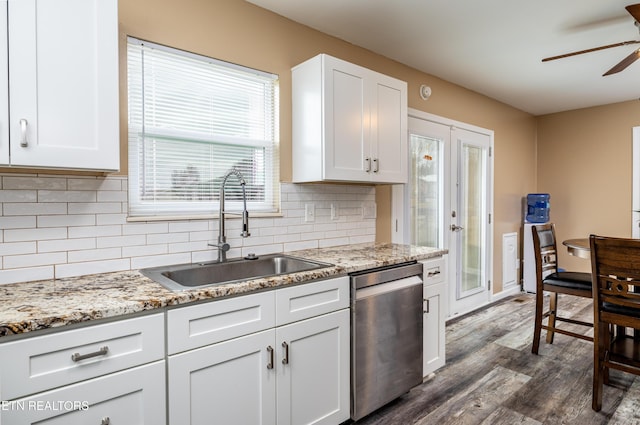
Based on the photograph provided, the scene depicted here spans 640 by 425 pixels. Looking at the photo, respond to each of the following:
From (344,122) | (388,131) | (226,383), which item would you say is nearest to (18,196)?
(226,383)

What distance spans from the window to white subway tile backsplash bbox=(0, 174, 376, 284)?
0.36 feet

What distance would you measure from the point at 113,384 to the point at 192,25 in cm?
188

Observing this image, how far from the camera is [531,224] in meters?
4.93

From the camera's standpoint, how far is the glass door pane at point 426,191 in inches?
139

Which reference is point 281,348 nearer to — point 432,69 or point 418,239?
point 418,239

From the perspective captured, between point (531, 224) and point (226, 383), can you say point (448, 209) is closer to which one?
point (531, 224)

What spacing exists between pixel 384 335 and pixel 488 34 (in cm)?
234

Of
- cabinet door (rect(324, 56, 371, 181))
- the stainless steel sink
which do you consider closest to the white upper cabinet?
cabinet door (rect(324, 56, 371, 181))

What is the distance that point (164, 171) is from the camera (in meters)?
2.08

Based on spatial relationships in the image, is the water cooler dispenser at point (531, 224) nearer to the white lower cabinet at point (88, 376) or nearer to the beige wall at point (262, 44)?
the beige wall at point (262, 44)

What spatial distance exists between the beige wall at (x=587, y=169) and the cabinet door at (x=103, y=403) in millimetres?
5463

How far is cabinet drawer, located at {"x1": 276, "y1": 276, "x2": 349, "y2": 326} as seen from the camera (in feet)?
5.61

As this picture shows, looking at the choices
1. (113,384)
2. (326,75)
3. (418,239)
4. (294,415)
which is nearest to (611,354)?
(418,239)

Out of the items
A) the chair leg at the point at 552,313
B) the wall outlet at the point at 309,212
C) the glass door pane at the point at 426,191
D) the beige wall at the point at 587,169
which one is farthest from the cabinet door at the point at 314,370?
the beige wall at the point at 587,169
